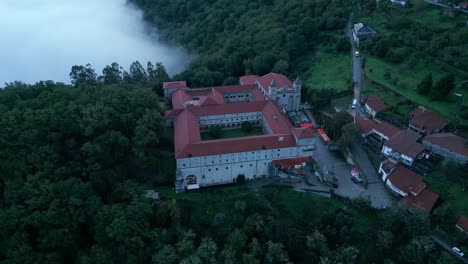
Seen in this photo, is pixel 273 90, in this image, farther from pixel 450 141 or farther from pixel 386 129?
pixel 450 141

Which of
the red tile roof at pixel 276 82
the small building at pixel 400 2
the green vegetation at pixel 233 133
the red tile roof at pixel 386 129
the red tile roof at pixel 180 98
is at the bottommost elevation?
the green vegetation at pixel 233 133

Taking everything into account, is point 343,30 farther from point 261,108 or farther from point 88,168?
point 88,168

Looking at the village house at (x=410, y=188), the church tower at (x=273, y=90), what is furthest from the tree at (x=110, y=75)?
the village house at (x=410, y=188)

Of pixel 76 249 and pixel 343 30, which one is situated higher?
pixel 343 30

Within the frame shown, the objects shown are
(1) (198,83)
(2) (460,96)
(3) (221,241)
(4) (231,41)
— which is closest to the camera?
(3) (221,241)

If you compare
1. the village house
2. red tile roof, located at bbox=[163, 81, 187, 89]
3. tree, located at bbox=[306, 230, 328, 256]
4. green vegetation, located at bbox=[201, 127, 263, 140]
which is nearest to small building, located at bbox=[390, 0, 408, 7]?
green vegetation, located at bbox=[201, 127, 263, 140]

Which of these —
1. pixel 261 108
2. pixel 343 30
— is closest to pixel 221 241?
pixel 261 108

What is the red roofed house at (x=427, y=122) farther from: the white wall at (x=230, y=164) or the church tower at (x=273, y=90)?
the church tower at (x=273, y=90)
